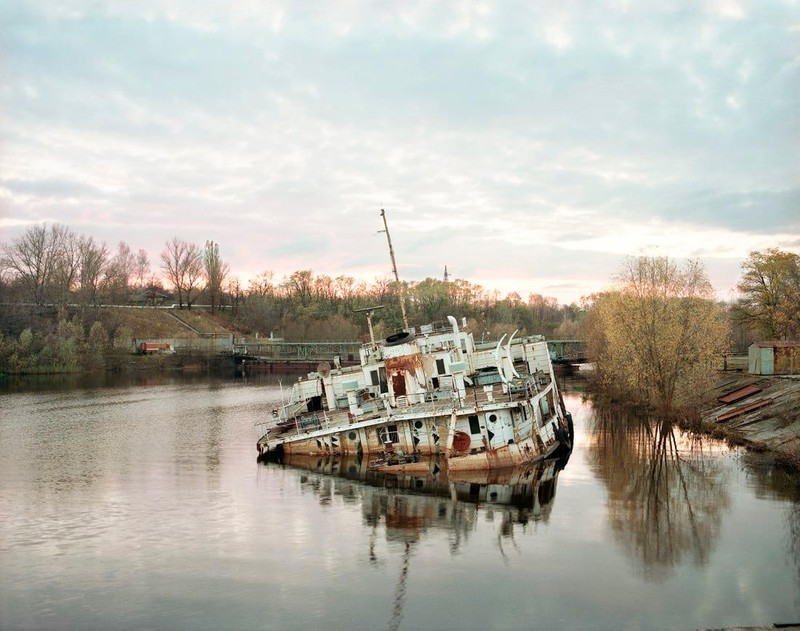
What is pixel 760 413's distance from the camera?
49344mm

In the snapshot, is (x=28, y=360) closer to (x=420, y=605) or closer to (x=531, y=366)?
(x=531, y=366)

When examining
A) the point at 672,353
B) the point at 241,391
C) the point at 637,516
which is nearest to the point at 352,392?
the point at 637,516

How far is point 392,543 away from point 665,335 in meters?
36.8

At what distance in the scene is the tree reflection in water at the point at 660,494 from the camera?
2719 centimetres

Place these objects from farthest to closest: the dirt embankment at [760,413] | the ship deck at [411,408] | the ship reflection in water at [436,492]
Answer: the dirt embankment at [760,413] < the ship deck at [411,408] < the ship reflection in water at [436,492]

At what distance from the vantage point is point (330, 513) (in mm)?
32719

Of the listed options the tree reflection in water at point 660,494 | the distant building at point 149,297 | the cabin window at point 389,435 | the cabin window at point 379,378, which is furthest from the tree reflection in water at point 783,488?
the distant building at point 149,297

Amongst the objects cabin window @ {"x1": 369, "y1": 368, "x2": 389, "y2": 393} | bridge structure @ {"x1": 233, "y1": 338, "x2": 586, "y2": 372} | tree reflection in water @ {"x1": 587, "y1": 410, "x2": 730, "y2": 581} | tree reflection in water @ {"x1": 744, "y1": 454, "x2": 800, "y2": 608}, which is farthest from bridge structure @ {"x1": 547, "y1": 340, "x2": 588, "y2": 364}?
tree reflection in water @ {"x1": 744, "y1": 454, "x2": 800, "y2": 608}

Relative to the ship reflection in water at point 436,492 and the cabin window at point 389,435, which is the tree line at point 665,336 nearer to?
the ship reflection in water at point 436,492

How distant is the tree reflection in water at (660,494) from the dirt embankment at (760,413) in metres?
3.22

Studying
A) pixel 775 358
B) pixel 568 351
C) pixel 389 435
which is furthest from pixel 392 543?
pixel 568 351

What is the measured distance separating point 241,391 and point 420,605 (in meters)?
73.4

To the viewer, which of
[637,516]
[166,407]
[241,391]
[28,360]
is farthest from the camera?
[28,360]

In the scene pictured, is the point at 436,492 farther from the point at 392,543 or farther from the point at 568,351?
the point at 568,351
